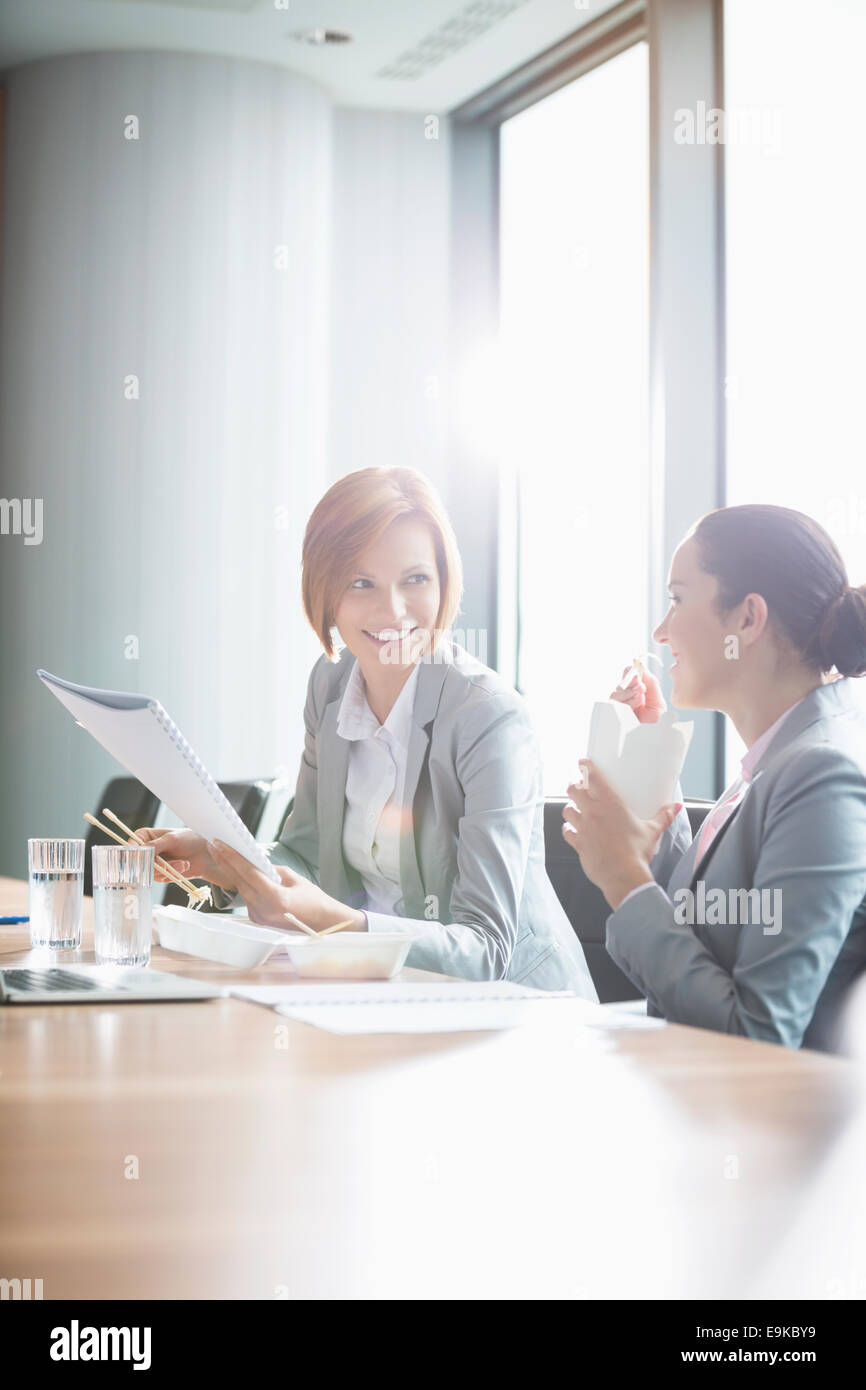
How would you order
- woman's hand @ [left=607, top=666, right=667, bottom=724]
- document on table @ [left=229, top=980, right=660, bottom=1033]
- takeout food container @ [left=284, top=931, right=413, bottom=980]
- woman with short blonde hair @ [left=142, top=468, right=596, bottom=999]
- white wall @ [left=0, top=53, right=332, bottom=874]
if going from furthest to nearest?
white wall @ [left=0, top=53, right=332, bottom=874], woman's hand @ [left=607, top=666, right=667, bottom=724], woman with short blonde hair @ [left=142, top=468, right=596, bottom=999], takeout food container @ [left=284, top=931, right=413, bottom=980], document on table @ [left=229, top=980, right=660, bottom=1033]

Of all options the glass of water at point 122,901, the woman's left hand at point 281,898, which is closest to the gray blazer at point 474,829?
the woman's left hand at point 281,898

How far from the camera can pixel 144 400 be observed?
4.94 metres

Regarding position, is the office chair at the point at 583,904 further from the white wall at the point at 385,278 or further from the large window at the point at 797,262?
the white wall at the point at 385,278

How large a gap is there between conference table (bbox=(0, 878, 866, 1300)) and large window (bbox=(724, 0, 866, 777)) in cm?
271

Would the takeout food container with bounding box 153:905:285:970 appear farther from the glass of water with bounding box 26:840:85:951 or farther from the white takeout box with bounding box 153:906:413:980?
the glass of water with bounding box 26:840:85:951

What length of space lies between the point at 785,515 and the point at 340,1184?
1254mm

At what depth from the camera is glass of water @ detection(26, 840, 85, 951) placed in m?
1.53

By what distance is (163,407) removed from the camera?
495 cm

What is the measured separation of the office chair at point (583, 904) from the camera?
2.04 metres

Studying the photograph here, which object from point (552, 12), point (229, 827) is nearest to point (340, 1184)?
point (229, 827)

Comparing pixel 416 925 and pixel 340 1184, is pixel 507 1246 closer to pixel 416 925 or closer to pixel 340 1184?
pixel 340 1184

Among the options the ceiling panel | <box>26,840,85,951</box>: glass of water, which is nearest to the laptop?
<box>26,840,85,951</box>: glass of water

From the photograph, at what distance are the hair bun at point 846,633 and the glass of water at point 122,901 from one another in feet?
2.71

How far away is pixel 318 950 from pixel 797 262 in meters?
2.96
